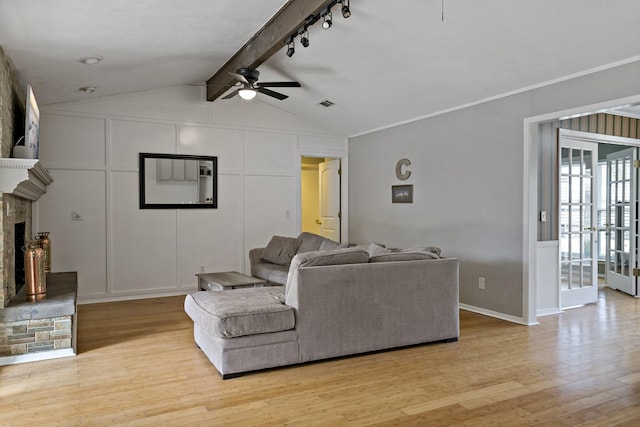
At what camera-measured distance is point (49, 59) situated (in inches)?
159

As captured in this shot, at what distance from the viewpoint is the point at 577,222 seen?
564 centimetres

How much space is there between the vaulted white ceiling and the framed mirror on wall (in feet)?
3.35

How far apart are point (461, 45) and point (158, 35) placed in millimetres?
2680

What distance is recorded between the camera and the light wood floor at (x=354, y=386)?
2650mm

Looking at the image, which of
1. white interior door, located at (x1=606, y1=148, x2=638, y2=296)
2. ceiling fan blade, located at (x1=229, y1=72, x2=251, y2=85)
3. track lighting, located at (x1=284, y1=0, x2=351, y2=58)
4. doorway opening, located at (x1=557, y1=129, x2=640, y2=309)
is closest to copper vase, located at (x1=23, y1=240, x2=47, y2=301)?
ceiling fan blade, located at (x1=229, y1=72, x2=251, y2=85)

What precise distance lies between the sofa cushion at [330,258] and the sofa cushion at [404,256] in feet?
0.40

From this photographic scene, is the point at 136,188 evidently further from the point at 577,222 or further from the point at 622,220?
the point at 622,220

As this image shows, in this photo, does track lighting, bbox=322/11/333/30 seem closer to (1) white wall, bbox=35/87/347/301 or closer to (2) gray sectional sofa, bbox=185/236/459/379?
(2) gray sectional sofa, bbox=185/236/459/379

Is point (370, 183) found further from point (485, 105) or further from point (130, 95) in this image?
point (130, 95)

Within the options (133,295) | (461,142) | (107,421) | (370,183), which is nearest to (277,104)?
(370,183)

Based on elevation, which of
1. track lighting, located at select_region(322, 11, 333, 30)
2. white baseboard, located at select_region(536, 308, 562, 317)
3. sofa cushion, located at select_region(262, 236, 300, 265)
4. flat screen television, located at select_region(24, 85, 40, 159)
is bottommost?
white baseboard, located at select_region(536, 308, 562, 317)

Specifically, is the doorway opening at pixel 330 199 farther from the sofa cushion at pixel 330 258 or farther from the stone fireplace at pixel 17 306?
the stone fireplace at pixel 17 306

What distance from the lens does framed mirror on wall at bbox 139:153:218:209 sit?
6.28 metres

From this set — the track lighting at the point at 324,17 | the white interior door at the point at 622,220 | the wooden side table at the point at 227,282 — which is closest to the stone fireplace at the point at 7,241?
the wooden side table at the point at 227,282
